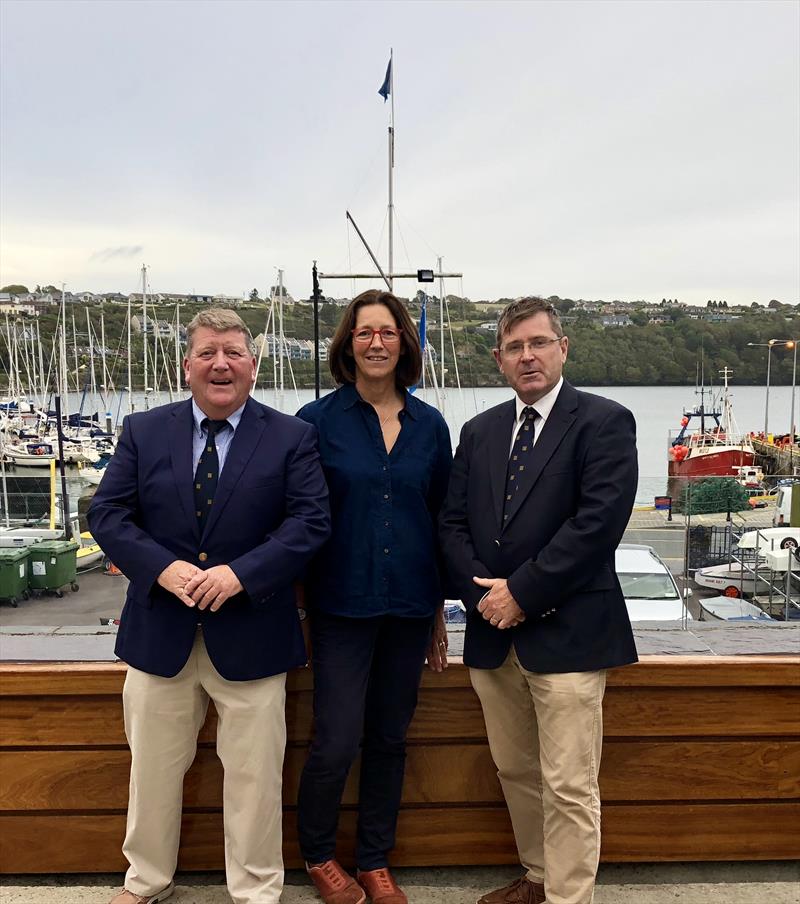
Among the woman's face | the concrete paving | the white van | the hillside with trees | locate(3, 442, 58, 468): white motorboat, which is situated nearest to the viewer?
the woman's face

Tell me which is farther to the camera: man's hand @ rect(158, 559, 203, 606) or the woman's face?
the woman's face

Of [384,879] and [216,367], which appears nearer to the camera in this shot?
[216,367]

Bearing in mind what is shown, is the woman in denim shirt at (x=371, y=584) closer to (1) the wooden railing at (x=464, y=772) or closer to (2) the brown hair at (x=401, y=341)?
(2) the brown hair at (x=401, y=341)

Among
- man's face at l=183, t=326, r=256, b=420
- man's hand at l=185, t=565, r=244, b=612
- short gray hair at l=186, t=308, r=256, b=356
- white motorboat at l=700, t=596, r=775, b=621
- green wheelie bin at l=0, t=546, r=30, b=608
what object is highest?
short gray hair at l=186, t=308, r=256, b=356

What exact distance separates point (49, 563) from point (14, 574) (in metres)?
0.62

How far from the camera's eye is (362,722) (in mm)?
1882

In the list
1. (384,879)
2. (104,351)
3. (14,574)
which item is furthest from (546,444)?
(104,351)

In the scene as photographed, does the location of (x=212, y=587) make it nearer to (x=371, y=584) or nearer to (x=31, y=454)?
(x=371, y=584)

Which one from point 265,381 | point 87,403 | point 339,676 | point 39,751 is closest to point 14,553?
point 39,751

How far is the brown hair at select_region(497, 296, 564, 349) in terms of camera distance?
70.1 inches

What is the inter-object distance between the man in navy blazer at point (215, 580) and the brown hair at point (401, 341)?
0.73 ft

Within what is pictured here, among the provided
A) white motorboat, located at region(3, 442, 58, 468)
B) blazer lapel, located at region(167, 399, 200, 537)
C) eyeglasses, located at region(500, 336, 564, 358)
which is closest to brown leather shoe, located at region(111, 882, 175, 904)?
blazer lapel, located at region(167, 399, 200, 537)

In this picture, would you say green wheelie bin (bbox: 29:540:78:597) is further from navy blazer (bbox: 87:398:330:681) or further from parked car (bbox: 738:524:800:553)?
navy blazer (bbox: 87:398:330:681)

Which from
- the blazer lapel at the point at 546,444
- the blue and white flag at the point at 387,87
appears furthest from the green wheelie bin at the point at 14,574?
the blue and white flag at the point at 387,87
